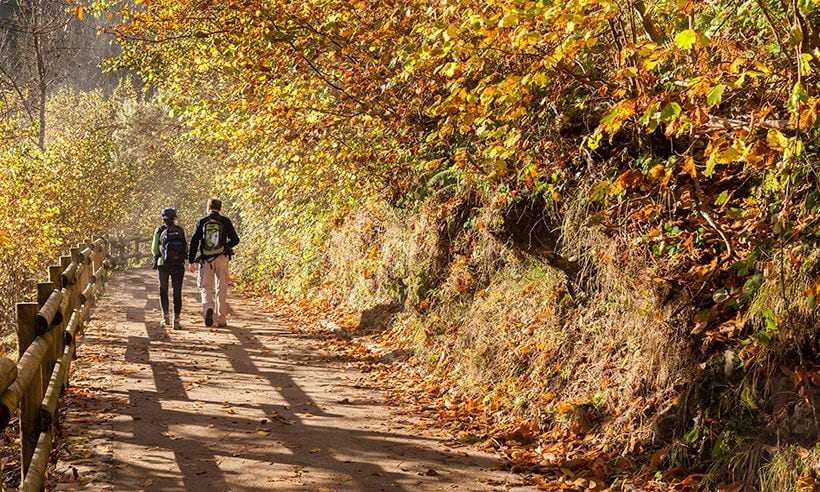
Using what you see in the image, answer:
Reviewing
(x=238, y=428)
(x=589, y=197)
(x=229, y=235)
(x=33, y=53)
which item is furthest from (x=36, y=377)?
(x=33, y=53)

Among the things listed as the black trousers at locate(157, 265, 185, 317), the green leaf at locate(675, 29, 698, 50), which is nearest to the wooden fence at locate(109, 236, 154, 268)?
the black trousers at locate(157, 265, 185, 317)

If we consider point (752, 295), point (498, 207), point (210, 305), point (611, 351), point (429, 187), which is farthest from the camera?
point (210, 305)

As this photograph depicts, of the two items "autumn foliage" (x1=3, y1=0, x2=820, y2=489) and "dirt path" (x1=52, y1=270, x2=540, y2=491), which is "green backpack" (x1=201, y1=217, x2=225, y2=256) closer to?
"autumn foliage" (x1=3, y1=0, x2=820, y2=489)

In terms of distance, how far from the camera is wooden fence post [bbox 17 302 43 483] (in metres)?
5.21

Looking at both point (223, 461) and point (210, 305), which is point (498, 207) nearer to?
point (223, 461)

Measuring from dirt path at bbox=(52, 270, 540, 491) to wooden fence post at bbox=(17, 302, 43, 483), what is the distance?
53cm

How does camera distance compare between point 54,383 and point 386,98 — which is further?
point 386,98

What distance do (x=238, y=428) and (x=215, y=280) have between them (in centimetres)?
621

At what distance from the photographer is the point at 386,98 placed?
10.8 meters

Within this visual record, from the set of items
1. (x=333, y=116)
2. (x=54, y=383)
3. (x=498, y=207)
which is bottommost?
(x=54, y=383)

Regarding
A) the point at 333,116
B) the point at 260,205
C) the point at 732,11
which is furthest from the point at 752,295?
the point at 260,205

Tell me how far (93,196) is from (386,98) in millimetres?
21554

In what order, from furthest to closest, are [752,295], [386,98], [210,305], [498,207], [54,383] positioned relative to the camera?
[210,305]
[386,98]
[498,207]
[54,383]
[752,295]

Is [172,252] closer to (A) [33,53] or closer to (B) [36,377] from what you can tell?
(B) [36,377]
